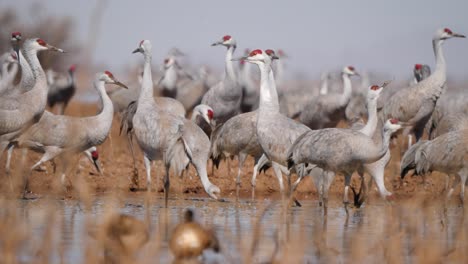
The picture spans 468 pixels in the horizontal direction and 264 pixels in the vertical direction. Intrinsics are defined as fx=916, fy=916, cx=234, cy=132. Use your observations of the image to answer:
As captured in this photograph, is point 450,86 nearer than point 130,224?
No

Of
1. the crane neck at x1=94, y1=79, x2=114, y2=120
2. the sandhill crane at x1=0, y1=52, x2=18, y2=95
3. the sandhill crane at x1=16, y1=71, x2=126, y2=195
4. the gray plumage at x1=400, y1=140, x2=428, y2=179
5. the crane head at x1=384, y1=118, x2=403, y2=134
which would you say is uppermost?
the sandhill crane at x1=0, y1=52, x2=18, y2=95

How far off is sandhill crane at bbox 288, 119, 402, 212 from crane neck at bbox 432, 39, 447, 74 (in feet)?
15.6

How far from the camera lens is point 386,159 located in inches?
418

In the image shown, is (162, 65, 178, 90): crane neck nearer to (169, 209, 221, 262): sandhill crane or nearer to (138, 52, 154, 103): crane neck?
(138, 52, 154, 103): crane neck

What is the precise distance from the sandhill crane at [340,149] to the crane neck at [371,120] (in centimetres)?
45

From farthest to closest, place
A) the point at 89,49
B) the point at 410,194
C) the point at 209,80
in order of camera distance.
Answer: the point at 209,80, the point at 410,194, the point at 89,49

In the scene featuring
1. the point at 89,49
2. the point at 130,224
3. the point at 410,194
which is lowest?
the point at 410,194

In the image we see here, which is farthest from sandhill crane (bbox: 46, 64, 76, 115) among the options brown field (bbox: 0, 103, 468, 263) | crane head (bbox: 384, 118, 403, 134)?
crane head (bbox: 384, 118, 403, 134)

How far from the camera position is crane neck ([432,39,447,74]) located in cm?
1389

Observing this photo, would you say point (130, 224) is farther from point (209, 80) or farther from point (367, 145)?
point (209, 80)

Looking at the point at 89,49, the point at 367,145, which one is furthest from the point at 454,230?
the point at 89,49

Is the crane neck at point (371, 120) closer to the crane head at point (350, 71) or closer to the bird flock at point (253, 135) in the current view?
the bird flock at point (253, 135)

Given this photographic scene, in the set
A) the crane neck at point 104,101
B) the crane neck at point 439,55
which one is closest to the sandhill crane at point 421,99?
the crane neck at point 439,55

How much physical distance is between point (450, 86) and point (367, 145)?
34.9 feet
